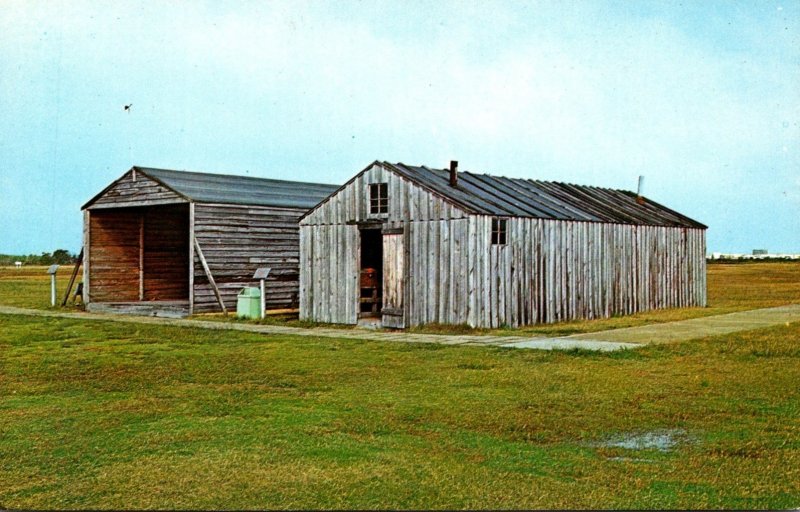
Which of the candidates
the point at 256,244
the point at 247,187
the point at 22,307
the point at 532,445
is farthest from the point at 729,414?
the point at 22,307

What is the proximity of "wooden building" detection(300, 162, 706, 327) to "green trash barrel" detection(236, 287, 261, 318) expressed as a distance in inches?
59.7

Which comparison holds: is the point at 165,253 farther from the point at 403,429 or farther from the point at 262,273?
the point at 403,429

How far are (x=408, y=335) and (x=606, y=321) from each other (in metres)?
6.57

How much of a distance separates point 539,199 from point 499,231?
4.83 metres

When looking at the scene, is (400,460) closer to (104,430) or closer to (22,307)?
(104,430)

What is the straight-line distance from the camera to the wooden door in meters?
22.3

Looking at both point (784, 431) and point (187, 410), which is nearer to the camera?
point (784, 431)

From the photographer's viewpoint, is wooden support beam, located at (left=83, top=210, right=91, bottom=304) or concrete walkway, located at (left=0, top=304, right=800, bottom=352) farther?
wooden support beam, located at (left=83, top=210, right=91, bottom=304)

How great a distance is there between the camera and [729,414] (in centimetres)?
955

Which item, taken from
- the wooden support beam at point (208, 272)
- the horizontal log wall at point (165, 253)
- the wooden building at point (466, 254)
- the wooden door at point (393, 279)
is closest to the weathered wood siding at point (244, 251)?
the wooden support beam at point (208, 272)

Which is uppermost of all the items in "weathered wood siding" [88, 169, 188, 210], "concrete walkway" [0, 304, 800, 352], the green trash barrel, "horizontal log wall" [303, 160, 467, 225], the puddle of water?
"weathered wood siding" [88, 169, 188, 210]

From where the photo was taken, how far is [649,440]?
8273 mm

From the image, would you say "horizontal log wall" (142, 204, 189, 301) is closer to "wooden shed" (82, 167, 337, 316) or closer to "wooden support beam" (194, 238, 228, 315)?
"wooden shed" (82, 167, 337, 316)

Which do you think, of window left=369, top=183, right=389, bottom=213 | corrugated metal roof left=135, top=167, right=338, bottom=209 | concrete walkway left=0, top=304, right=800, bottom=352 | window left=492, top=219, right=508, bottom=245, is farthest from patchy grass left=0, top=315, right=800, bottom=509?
corrugated metal roof left=135, top=167, right=338, bottom=209
